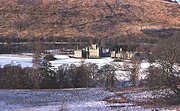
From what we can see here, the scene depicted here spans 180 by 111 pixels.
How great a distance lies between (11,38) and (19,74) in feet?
401

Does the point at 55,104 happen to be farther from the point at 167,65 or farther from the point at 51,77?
the point at 51,77

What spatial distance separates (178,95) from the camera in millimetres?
30578

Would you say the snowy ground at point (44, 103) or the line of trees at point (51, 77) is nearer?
the snowy ground at point (44, 103)

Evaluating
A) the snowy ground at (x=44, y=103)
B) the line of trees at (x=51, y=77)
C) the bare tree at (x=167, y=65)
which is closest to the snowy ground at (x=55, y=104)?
the snowy ground at (x=44, y=103)

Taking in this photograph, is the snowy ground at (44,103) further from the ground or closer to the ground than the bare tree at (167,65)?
closer to the ground

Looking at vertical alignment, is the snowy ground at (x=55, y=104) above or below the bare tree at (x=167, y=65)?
below

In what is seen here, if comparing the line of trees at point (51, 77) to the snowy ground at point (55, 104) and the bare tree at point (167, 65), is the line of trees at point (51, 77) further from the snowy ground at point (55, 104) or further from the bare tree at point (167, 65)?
the bare tree at point (167, 65)

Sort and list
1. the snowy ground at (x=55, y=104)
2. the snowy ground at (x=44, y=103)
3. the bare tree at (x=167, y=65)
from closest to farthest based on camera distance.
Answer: the snowy ground at (x=55, y=104), the snowy ground at (x=44, y=103), the bare tree at (x=167, y=65)

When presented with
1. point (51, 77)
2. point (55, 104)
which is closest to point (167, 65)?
point (55, 104)

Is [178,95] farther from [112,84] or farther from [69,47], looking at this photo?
[69,47]

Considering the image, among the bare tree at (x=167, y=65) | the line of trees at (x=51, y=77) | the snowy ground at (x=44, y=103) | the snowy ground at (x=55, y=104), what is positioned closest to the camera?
the snowy ground at (x=55, y=104)

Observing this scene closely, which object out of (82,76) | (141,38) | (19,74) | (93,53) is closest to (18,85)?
(19,74)

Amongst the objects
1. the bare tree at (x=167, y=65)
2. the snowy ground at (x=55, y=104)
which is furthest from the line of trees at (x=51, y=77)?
the bare tree at (x=167, y=65)

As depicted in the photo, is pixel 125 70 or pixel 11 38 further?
pixel 11 38
